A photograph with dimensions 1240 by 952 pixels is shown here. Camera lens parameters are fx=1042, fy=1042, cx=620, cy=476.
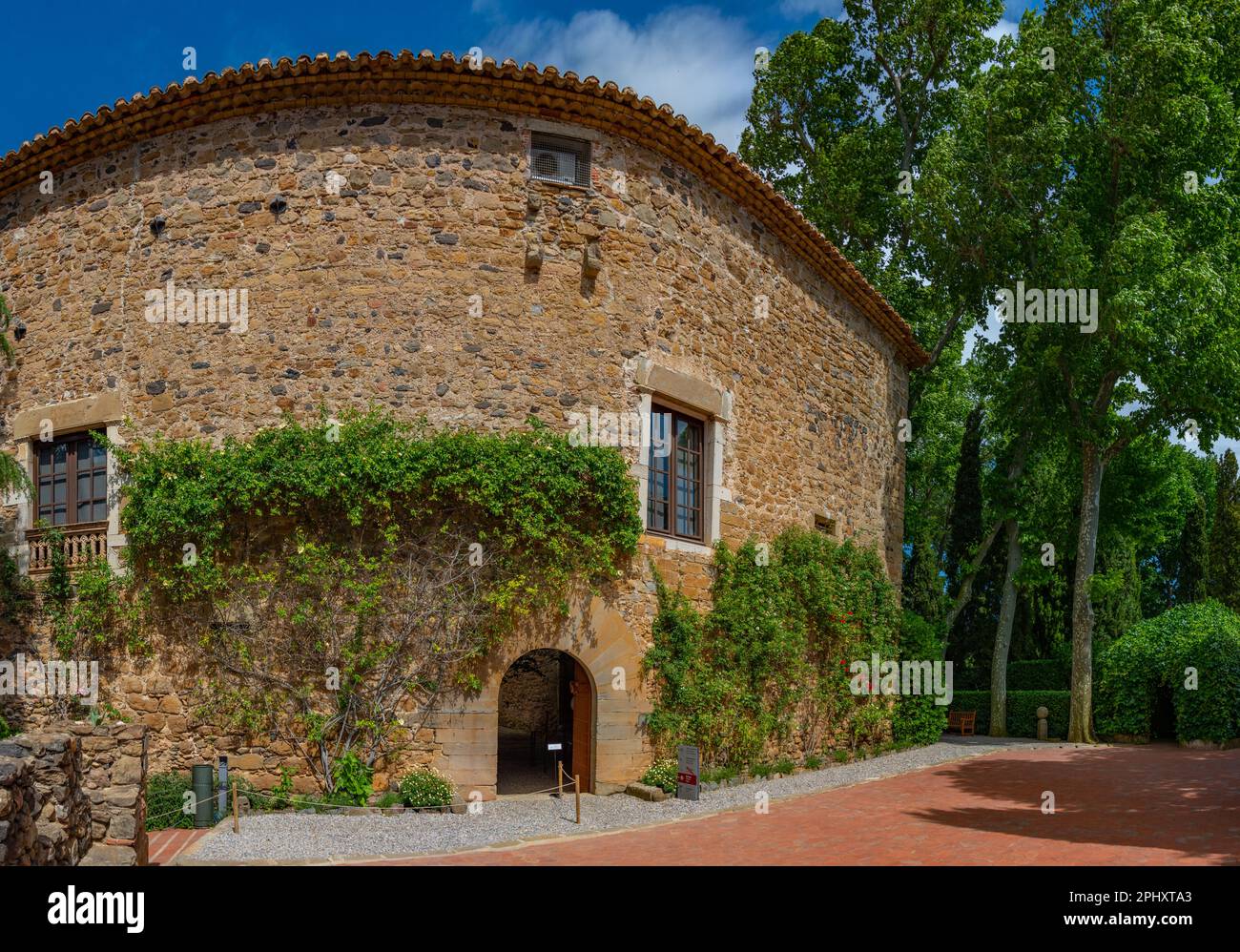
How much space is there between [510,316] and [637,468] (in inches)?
93.2

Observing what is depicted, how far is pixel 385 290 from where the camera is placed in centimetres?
1182

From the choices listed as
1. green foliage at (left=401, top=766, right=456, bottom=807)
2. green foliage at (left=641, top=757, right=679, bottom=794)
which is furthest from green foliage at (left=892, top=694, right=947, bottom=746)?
green foliage at (left=401, top=766, right=456, bottom=807)

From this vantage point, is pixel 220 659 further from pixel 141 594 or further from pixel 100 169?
pixel 100 169

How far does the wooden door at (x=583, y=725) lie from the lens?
12188 millimetres

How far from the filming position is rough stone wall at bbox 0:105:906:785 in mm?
11773

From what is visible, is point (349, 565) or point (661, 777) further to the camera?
point (661, 777)

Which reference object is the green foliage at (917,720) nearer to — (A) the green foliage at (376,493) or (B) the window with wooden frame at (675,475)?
(B) the window with wooden frame at (675,475)

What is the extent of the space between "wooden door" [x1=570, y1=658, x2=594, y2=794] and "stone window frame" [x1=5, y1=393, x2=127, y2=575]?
559 centimetres

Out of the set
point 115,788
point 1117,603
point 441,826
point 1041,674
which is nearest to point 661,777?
point 441,826

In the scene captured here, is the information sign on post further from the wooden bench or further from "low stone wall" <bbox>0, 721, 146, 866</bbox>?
the wooden bench

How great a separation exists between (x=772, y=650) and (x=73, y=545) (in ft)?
29.3

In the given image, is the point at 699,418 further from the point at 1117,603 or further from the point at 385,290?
the point at 1117,603

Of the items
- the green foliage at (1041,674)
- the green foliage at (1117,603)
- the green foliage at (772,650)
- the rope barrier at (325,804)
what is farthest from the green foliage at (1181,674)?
the rope barrier at (325,804)
